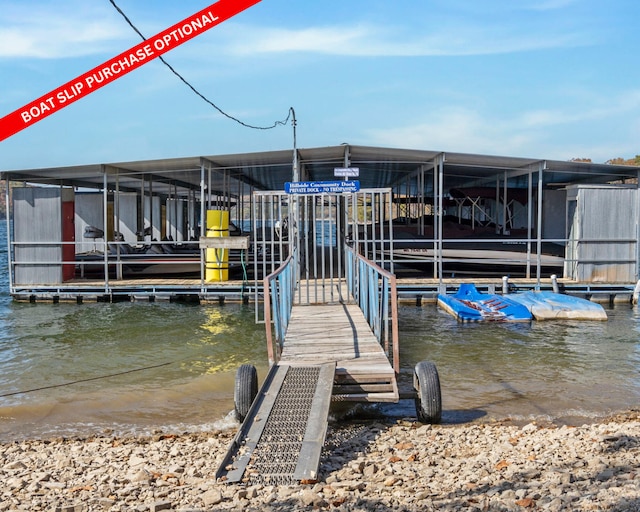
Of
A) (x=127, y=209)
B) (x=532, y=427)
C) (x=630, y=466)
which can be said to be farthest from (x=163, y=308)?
(x=630, y=466)

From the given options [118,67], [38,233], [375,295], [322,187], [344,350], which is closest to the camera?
[118,67]

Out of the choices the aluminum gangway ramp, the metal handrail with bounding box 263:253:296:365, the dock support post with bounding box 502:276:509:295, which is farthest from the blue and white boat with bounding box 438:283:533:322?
the aluminum gangway ramp

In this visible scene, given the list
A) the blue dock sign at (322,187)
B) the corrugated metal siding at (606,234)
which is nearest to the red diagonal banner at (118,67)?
the blue dock sign at (322,187)

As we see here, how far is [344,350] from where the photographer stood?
7.68 metres

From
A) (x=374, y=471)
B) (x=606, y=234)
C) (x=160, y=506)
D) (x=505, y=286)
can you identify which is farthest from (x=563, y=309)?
(x=160, y=506)

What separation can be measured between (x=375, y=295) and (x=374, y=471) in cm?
342

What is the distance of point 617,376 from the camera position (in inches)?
367

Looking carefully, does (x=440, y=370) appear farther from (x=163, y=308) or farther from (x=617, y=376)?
(x=163, y=308)

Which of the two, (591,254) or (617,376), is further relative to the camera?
(591,254)

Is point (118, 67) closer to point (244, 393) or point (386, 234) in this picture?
point (244, 393)

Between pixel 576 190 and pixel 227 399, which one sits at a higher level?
pixel 576 190

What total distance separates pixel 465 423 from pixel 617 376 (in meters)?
3.49

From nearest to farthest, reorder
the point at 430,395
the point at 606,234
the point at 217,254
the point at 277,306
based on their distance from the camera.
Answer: the point at 430,395 → the point at 277,306 → the point at 606,234 → the point at 217,254

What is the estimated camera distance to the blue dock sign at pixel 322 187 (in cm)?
1026
